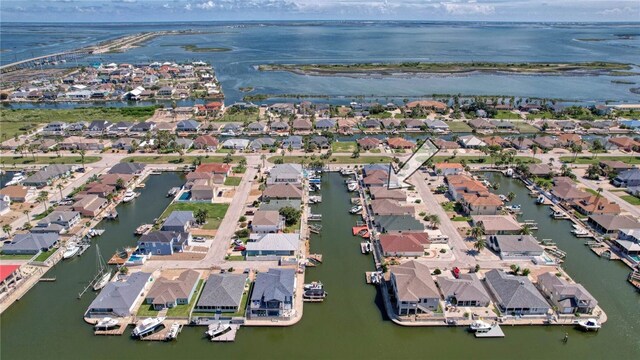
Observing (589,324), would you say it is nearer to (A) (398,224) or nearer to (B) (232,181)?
(A) (398,224)

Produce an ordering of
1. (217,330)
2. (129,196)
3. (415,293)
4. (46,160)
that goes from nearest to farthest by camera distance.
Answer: (217,330), (415,293), (129,196), (46,160)

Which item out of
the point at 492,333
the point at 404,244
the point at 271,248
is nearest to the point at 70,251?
the point at 271,248

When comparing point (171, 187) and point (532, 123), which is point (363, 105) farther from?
point (171, 187)

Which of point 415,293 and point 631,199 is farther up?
point 415,293

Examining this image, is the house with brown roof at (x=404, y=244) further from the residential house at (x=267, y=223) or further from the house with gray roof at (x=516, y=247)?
the residential house at (x=267, y=223)

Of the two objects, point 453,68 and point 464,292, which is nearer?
point 464,292

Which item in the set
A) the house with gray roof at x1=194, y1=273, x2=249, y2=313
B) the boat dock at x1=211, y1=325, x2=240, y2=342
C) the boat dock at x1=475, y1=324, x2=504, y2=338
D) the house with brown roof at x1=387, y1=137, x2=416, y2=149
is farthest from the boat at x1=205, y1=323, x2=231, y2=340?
the house with brown roof at x1=387, y1=137, x2=416, y2=149

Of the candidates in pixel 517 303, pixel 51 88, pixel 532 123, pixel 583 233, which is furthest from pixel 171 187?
→ pixel 51 88
